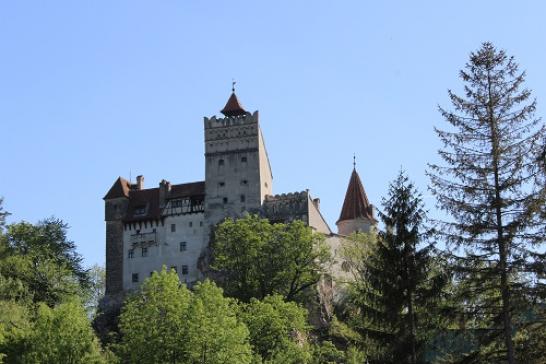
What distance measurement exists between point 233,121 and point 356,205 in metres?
13.4

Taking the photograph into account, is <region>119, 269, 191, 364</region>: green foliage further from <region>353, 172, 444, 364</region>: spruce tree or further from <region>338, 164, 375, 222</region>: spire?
<region>338, 164, 375, 222</region>: spire

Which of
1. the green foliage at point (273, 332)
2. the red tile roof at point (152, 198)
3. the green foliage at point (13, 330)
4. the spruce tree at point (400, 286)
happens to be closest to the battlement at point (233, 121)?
the red tile roof at point (152, 198)

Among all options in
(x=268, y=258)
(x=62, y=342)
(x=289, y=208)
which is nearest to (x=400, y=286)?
(x=62, y=342)

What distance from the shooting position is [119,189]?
76688 mm

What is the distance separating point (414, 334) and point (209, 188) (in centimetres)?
4250

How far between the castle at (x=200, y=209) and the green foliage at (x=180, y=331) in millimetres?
26561

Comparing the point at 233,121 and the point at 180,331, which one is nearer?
the point at 180,331

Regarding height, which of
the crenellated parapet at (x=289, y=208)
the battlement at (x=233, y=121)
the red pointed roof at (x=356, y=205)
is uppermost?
the battlement at (x=233, y=121)

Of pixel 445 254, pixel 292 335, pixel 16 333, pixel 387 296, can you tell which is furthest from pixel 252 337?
pixel 445 254

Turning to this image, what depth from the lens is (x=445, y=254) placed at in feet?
92.5

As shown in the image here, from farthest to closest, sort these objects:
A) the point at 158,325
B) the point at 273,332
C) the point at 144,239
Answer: the point at 144,239 < the point at 273,332 < the point at 158,325

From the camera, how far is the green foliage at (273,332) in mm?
47719

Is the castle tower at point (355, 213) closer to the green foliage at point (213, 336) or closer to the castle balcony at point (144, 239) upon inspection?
the castle balcony at point (144, 239)

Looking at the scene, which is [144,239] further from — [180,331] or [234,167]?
[180,331]
